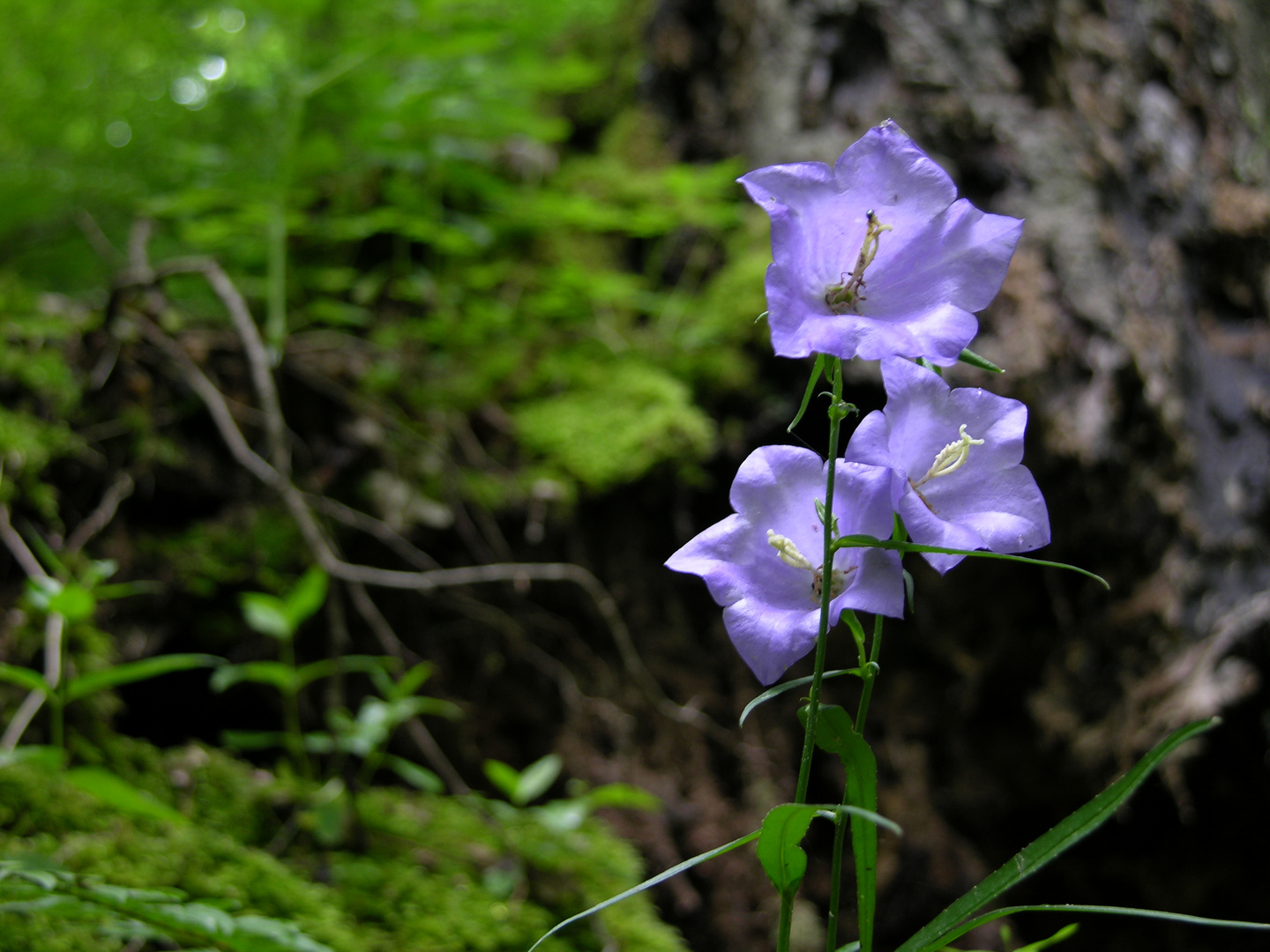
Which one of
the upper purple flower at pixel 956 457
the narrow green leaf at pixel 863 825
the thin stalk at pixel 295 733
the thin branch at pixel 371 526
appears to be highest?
the upper purple flower at pixel 956 457

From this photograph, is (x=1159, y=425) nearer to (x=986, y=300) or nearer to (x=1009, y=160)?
(x=1009, y=160)

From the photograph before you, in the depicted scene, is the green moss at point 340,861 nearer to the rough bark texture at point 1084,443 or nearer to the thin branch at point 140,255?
the rough bark texture at point 1084,443

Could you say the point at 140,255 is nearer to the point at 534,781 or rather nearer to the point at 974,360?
the point at 534,781

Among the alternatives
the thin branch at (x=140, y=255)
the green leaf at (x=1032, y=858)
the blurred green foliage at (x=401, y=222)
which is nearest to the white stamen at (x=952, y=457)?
the green leaf at (x=1032, y=858)

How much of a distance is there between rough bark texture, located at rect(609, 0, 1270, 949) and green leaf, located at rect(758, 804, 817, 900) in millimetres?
1348

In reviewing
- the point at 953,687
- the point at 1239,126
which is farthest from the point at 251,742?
the point at 1239,126

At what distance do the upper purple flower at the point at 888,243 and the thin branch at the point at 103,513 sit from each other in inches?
60.9

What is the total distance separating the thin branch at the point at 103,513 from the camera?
1.54 meters

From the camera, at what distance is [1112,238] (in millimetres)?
2352

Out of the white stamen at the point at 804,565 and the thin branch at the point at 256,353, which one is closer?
the white stamen at the point at 804,565

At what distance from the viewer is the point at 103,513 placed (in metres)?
1.59

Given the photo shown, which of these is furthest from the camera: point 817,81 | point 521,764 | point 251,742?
point 817,81

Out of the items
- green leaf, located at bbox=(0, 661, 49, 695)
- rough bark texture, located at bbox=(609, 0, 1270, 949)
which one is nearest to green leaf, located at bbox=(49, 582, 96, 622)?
green leaf, located at bbox=(0, 661, 49, 695)

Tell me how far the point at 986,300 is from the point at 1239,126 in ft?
10.2
